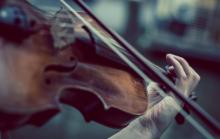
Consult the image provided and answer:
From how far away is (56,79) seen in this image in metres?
1.06

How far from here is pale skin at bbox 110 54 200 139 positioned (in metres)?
1.34

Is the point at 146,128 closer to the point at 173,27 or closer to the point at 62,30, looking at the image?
the point at 62,30

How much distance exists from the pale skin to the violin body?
0.09 meters

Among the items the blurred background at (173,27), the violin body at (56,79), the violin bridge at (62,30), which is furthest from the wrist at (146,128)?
the blurred background at (173,27)

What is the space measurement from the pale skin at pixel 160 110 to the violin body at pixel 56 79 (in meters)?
0.09

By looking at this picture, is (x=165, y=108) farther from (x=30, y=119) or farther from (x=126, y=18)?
(x=126, y=18)

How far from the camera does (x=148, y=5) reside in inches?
250

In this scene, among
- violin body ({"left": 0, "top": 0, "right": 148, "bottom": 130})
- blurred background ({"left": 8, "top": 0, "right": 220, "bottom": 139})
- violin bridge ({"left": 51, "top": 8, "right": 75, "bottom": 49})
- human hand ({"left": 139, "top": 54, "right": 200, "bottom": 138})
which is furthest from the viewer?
blurred background ({"left": 8, "top": 0, "right": 220, "bottom": 139})

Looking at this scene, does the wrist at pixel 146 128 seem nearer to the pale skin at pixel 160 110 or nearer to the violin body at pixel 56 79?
the pale skin at pixel 160 110

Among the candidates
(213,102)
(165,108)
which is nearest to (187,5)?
(213,102)

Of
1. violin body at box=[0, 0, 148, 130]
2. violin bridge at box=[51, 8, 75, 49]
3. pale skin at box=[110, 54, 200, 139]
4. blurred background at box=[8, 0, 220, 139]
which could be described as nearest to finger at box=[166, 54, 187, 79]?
pale skin at box=[110, 54, 200, 139]

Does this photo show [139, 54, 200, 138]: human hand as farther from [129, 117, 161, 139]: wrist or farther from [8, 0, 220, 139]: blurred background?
[8, 0, 220, 139]: blurred background

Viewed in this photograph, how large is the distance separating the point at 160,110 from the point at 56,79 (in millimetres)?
358

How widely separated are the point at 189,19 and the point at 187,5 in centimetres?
14
